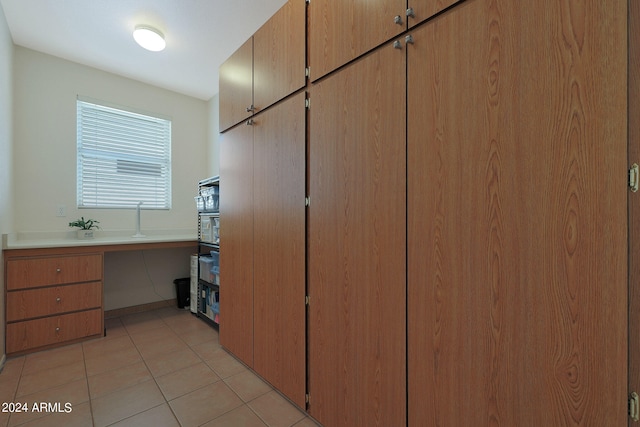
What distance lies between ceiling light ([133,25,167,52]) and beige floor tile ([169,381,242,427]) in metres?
2.89

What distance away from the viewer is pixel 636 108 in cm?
72

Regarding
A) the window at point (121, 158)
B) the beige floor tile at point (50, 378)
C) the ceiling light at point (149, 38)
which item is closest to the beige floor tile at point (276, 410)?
the beige floor tile at point (50, 378)

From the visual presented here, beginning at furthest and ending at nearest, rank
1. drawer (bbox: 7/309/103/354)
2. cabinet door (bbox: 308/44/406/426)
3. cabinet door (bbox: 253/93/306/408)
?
drawer (bbox: 7/309/103/354), cabinet door (bbox: 253/93/306/408), cabinet door (bbox: 308/44/406/426)

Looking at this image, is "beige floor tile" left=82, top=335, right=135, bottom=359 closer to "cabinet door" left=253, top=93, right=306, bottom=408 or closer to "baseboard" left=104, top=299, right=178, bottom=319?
"baseboard" left=104, top=299, right=178, bottom=319

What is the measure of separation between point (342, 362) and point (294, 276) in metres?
0.53

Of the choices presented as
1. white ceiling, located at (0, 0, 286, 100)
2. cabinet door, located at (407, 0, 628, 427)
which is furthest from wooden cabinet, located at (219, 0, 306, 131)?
cabinet door, located at (407, 0, 628, 427)

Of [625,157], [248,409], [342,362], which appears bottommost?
[248,409]

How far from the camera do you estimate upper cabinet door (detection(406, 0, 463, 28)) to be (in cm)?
103

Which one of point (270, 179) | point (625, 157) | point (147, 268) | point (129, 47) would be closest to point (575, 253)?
point (625, 157)

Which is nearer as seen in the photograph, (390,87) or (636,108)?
(636,108)

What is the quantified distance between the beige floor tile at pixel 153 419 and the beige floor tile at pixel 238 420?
0.70ft

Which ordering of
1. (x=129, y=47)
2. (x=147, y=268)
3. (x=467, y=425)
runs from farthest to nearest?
(x=147, y=268), (x=129, y=47), (x=467, y=425)

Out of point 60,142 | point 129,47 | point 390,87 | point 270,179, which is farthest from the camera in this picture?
point 60,142

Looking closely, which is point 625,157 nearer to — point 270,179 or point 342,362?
point 342,362
